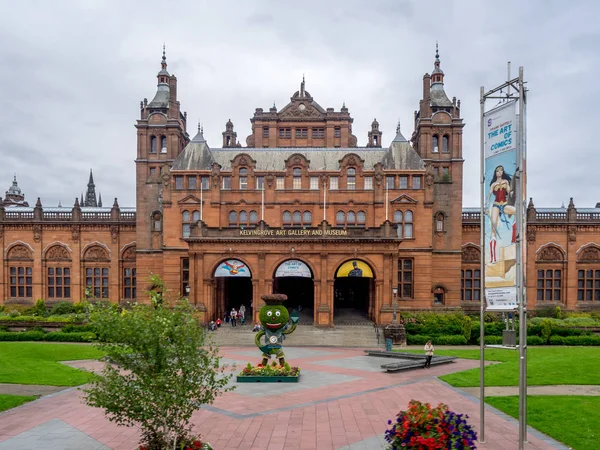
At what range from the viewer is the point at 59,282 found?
178ft

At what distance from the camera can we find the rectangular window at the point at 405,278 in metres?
46.9

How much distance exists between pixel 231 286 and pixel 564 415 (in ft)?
124

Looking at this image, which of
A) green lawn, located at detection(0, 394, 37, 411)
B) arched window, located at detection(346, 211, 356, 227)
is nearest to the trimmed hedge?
green lawn, located at detection(0, 394, 37, 411)

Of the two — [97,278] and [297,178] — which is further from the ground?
[297,178]

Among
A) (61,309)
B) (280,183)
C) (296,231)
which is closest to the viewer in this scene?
(296,231)

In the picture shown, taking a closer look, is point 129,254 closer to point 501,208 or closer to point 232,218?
point 232,218

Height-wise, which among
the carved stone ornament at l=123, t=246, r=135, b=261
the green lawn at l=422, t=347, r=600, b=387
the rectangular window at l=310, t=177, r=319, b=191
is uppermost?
the rectangular window at l=310, t=177, r=319, b=191

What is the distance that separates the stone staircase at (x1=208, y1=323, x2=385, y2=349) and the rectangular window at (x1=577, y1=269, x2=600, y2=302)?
2767cm

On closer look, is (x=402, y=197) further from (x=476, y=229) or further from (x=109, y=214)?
(x=109, y=214)

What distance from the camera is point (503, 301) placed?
12562mm

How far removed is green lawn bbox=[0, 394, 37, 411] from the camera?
1766cm

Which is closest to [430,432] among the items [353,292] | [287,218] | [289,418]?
[289,418]

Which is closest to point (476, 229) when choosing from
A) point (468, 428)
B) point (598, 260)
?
point (598, 260)

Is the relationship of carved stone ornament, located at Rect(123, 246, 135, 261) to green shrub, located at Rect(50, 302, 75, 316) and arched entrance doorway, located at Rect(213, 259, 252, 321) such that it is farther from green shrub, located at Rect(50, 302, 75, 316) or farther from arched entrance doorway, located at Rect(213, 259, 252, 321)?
arched entrance doorway, located at Rect(213, 259, 252, 321)
